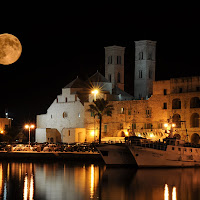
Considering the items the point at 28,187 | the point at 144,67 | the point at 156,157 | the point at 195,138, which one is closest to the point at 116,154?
the point at 156,157

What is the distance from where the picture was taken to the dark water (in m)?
38.9

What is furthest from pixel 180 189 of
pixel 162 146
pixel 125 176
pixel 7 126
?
pixel 7 126

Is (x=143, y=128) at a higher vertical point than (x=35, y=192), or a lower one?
higher

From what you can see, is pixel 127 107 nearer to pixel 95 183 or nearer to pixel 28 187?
pixel 95 183

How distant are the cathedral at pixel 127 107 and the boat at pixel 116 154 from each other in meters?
8.89

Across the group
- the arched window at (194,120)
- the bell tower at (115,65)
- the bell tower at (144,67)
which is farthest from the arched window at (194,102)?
the bell tower at (115,65)

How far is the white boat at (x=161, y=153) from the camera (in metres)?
53.1

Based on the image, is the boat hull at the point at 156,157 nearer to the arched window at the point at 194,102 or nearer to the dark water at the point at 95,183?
the dark water at the point at 95,183

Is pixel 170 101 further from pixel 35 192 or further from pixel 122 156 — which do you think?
pixel 35 192

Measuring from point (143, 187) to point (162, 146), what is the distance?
36.9ft

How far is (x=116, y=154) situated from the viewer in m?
55.3

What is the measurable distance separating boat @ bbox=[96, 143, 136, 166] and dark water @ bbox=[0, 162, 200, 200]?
0.96m

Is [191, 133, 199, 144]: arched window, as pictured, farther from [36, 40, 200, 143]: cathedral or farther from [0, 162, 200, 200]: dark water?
[0, 162, 200, 200]: dark water

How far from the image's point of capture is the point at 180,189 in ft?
137
